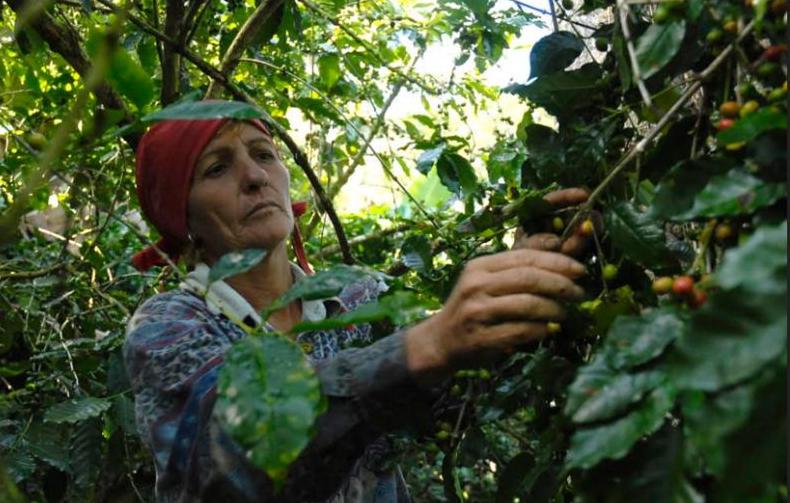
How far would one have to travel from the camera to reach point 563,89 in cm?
115

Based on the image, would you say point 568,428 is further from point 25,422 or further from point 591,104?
point 25,422

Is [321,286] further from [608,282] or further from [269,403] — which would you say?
[608,282]

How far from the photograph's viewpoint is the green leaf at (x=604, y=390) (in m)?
0.70

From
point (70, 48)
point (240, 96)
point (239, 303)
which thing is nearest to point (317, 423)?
point (239, 303)

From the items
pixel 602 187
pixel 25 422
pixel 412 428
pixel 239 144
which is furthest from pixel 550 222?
pixel 25 422

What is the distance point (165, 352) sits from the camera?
4.40 feet

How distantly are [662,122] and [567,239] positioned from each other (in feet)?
0.78

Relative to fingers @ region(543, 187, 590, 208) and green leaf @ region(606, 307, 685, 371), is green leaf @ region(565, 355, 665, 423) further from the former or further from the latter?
fingers @ region(543, 187, 590, 208)

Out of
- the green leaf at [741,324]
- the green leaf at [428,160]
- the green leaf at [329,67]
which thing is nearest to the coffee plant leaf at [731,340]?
the green leaf at [741,324]

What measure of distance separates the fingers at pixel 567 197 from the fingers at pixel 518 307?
0.19 metres

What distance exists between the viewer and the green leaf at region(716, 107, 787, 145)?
2.24ft

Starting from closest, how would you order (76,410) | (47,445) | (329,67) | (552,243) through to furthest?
(552,243) < (76,410) < (47,445) < (329,67)

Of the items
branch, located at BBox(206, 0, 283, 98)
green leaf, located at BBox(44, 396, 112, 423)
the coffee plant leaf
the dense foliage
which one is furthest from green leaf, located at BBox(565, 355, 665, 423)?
branch, located at BBox(206, 0, 283, 98)

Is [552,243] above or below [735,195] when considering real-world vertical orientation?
below
